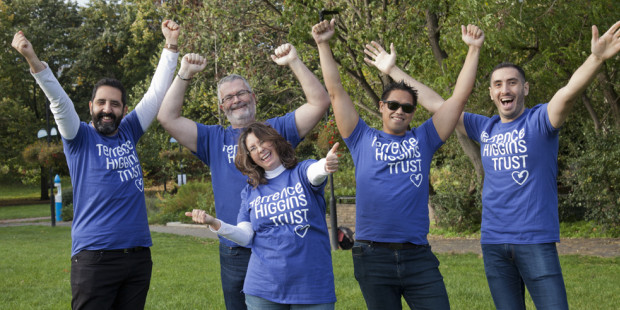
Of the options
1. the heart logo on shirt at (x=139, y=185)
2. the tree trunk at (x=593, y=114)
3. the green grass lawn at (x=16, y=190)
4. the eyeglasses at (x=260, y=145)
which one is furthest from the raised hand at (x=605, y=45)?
the green grass lawn at (x=16, y=190)

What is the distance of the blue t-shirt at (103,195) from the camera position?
151 inches

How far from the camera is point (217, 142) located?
4.12 meters

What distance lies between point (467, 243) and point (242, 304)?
10.5 meters

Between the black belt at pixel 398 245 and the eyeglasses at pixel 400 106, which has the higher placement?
the eyeglasses at pixel 400 106

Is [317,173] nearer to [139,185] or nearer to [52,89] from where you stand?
[139,185]

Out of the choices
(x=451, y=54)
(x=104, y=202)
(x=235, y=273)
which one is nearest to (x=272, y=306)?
(x=235, y=273)

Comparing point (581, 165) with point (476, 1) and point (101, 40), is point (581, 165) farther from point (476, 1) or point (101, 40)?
point (101, 40)

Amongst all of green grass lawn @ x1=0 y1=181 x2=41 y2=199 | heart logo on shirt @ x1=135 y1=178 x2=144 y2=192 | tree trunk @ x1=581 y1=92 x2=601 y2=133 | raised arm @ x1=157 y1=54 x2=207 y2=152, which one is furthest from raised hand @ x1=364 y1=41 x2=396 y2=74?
green grass lawn @ x1=0 y1=181 x2=41 y2=199

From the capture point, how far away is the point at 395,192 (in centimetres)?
380

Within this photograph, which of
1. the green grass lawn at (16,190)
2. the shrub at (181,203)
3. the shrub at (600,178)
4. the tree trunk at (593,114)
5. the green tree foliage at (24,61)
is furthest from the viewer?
the green grass lawn at (16,190)

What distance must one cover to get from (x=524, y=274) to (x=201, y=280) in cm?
641

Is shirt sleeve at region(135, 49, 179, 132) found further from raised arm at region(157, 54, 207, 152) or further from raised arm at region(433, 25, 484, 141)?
raised arm at region(433, 25, 484, 141)

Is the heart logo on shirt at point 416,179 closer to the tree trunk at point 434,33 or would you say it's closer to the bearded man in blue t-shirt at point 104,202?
the bearded man in blue t-shirt at point 104,202

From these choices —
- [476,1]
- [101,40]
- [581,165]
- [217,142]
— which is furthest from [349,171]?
[101,40]
